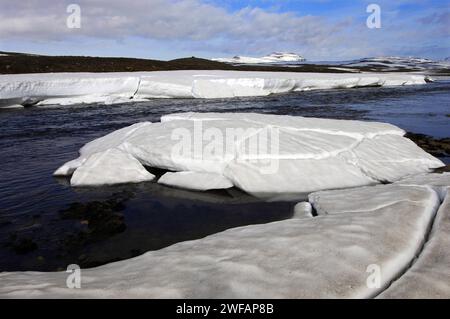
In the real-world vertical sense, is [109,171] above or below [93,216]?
above

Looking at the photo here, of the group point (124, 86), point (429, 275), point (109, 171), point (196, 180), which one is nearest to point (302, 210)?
point (196, 180)

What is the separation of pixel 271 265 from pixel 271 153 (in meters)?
3.81

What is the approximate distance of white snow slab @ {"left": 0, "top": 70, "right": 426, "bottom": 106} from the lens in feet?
66.6

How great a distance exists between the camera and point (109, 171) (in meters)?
6.80

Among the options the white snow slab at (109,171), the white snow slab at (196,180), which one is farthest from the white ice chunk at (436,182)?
the white snow slab at (109,171)

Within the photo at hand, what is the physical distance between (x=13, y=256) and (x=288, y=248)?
10.5ft

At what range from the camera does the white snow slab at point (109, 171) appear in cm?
668

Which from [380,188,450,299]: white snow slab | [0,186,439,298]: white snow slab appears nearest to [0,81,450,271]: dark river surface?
[0,186,439,298]: white snow slab

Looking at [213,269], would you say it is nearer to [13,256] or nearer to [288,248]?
[288,248]

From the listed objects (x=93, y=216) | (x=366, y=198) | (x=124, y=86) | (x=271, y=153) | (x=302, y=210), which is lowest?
(x=93, y=216)

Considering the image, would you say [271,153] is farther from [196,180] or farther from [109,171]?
[109,171]

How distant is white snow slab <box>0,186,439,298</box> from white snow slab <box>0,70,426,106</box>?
1978 cm
